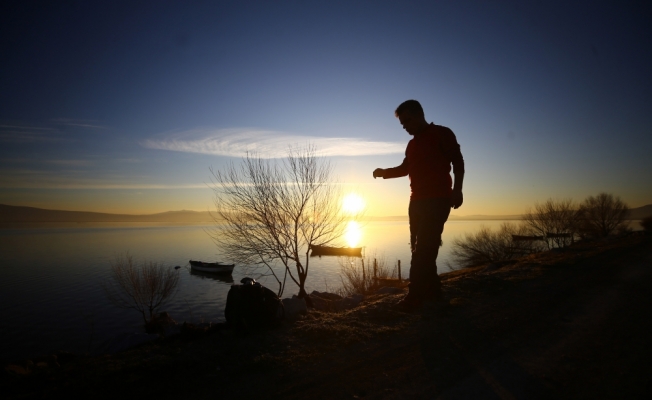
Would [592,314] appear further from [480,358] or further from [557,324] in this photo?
[480,358]

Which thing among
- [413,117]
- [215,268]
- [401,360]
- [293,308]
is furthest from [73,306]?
[401,360]

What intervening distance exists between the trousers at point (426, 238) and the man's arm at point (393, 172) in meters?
0.50

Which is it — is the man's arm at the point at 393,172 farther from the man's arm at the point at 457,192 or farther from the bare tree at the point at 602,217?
the bare tree at the point at 602,217

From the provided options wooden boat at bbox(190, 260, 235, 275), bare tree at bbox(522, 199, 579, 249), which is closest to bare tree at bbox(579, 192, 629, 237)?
bare tree at bbox(522, 199, 579, 249)

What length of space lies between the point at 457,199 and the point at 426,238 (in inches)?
26.2

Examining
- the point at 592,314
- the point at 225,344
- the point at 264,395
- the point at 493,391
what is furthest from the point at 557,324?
the point at 225,344

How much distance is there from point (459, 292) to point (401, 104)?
3.26 metres

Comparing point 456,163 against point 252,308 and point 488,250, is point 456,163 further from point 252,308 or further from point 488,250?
point 488,250

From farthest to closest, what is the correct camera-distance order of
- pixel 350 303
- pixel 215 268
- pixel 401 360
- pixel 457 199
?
pixel 215 268 < pixel 350 303 < pixel 457 199 < pixel 401 360

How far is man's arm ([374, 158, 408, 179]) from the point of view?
15.5 feet

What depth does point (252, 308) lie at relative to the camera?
162 inches

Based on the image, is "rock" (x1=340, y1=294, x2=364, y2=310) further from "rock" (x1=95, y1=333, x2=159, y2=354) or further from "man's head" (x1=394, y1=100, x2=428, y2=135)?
"man's head" (x1=394, y1=100, x2=428, y2=135)

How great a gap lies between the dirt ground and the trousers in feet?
1.24

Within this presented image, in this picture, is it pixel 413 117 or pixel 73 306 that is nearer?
pixel 413 117
